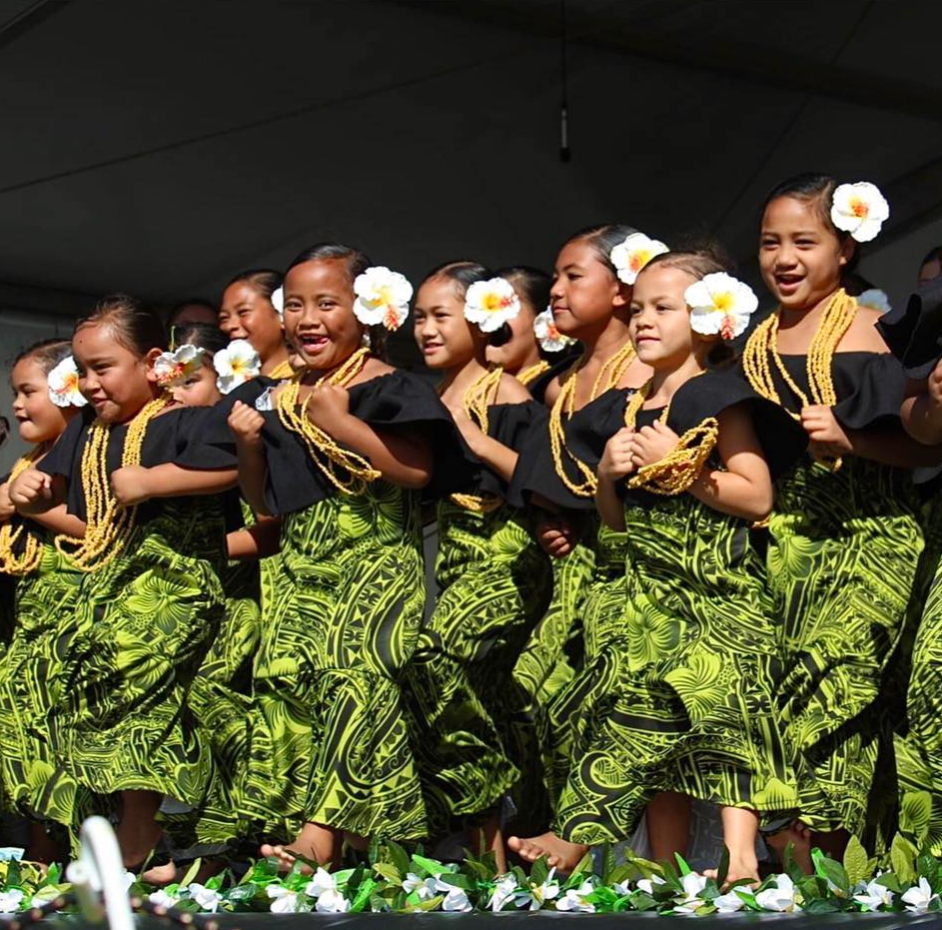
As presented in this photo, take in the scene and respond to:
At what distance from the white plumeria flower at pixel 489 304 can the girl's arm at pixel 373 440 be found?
563mm

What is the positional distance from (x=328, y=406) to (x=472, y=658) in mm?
706

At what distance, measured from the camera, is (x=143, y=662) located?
502cm

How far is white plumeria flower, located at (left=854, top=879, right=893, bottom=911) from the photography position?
12.2ft

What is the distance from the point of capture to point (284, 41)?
697 centimetres

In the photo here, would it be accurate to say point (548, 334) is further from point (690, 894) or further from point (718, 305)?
point (690, 894)

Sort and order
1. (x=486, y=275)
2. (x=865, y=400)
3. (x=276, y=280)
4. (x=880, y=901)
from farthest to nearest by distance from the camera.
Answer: (x=276, y=280) → (x=486, y=275) → (x=865, y=400) → (x=880, y=901)

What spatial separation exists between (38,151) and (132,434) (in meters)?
2.29

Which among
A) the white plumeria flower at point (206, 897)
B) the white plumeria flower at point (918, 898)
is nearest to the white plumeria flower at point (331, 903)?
the white plumeria flower at point (206, 897)

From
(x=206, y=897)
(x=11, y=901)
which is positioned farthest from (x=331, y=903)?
(x=11, y=901)

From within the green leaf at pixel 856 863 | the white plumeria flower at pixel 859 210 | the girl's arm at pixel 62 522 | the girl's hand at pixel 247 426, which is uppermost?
the white plumeria flower at pixel 859 210

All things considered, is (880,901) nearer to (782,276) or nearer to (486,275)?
(782,276)

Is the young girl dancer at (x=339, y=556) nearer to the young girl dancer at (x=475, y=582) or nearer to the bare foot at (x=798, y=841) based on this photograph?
the young girl dancer at (x=475, y=582)

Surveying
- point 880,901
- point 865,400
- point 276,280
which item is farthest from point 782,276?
point 276,280

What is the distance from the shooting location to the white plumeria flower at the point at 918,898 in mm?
3656
